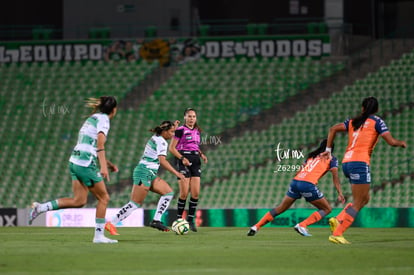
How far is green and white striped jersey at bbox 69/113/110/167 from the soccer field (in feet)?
4.18

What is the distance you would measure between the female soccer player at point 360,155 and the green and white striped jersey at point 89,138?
3.43 m

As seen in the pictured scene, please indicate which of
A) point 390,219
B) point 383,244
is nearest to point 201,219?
point 390,219

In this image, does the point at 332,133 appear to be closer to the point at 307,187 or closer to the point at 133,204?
the point at 307,187


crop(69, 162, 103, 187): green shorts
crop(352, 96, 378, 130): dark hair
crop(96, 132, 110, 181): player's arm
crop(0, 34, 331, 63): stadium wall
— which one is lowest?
crop(69, 162, 103, 187): green shorts

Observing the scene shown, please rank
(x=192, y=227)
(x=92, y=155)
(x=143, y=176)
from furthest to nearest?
(x=192, y=227) < (x=143, y=176) < (x=92, y=155)

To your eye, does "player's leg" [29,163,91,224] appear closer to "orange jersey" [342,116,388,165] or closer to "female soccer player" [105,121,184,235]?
"female soccer player" [105,121,184,235]

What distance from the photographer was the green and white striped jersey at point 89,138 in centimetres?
1350

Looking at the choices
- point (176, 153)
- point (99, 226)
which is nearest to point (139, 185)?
point (176, 153)

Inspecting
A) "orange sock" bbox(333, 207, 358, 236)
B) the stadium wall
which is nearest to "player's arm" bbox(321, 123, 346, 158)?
"orange sock" bbox(333, 207, 358, 236)

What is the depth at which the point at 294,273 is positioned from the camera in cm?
959

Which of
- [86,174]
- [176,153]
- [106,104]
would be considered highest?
[106,104]

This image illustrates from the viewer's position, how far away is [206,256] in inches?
458

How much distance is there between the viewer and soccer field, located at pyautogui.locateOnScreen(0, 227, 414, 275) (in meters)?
9.96

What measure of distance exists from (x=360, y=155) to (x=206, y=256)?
135 inches
